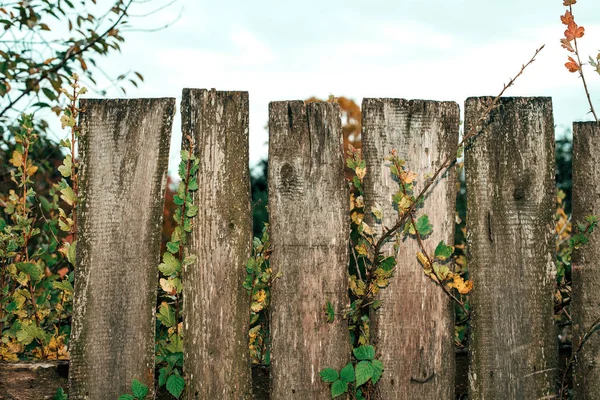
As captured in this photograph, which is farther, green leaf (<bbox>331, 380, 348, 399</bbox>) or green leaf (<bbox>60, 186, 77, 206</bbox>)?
green leaf (<bbox>60, 186, 77, 206</bbox>)

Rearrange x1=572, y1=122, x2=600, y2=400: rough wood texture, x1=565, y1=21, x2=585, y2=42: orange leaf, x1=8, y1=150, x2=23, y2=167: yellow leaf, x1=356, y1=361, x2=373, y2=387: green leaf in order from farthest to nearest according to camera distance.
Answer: x1=8, y1=150, x2=23, y2=167: yellow leaf
x1=565, y1=21, x2=585, y2=42: orange leaf
x1=572, y1=122, x2=600, y2=400: rough wood texture
x1=356, y1=361, x2=373, y2=387: green leaf

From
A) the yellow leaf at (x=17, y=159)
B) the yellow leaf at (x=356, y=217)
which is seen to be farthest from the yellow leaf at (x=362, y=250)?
the yellow leaf at (x=17, y=159)

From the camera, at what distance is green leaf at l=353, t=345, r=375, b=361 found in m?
2.28

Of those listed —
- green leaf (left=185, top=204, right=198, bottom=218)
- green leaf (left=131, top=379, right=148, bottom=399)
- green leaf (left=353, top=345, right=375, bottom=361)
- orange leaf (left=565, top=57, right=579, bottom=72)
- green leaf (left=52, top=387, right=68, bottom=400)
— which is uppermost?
orange leaf (left=565, top=57, right=579, bottom=72)

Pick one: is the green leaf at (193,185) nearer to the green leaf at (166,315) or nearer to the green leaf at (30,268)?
the green leaf at (166,315)

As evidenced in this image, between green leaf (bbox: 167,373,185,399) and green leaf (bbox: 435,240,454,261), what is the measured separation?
1.02 meters

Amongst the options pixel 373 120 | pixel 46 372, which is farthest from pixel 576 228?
pixel 46 372

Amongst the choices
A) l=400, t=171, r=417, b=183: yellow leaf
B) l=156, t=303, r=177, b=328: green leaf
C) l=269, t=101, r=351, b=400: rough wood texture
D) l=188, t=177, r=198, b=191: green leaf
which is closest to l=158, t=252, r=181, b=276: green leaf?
l=156, t=303, r=177, b=328: green leaf

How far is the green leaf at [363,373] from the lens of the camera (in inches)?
87.9

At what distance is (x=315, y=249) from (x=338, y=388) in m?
0.49

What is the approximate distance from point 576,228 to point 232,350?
137 centimetres

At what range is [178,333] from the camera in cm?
237

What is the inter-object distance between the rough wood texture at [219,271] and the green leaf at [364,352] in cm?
39

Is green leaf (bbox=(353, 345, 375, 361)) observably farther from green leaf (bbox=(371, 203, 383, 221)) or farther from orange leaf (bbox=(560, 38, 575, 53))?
orange leaf (bbox=(560, 38, 575, 53))
